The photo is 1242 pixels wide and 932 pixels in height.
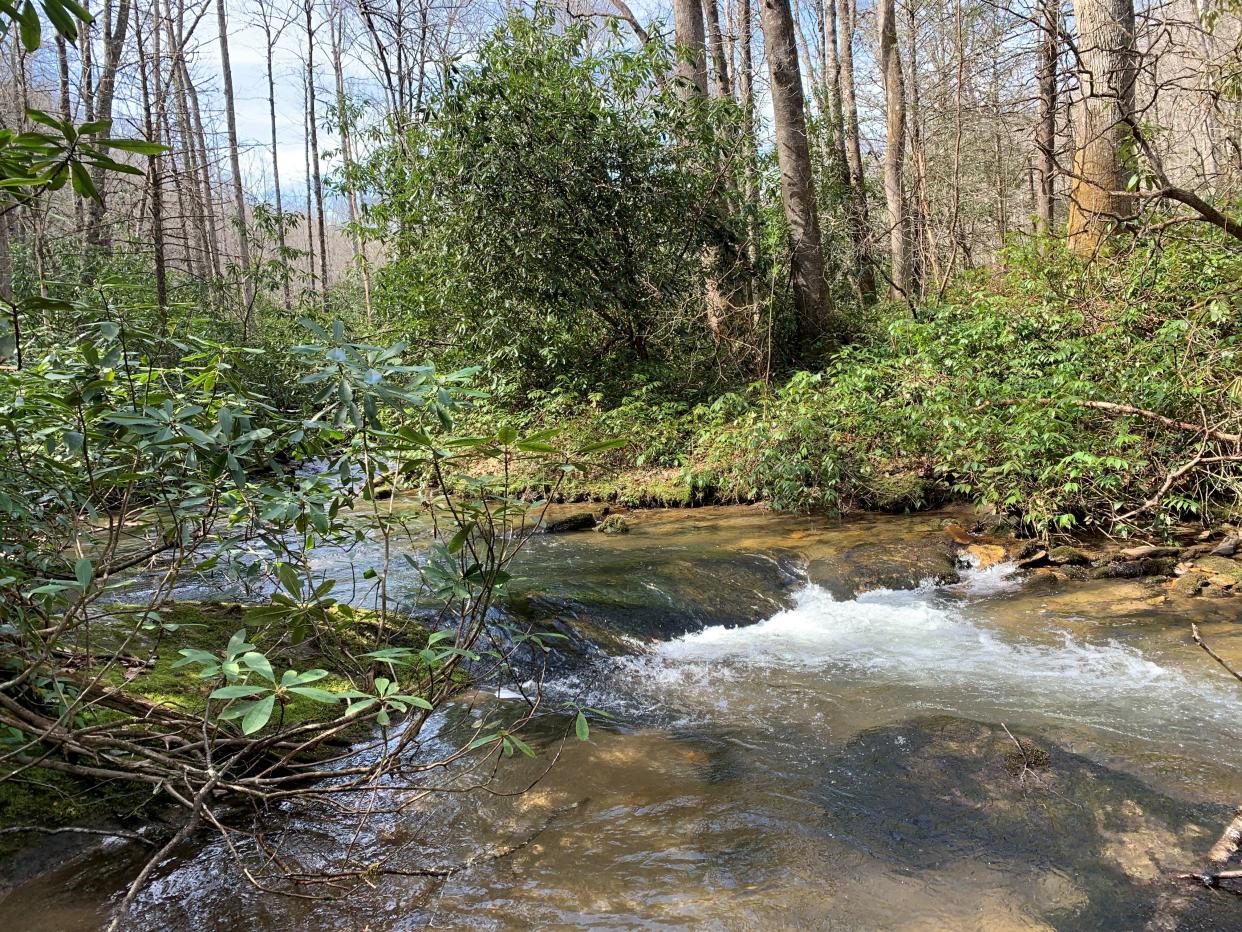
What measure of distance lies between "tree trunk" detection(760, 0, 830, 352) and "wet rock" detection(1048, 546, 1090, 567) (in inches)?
243

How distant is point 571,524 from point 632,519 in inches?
31.2

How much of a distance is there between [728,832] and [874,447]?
23.0ft

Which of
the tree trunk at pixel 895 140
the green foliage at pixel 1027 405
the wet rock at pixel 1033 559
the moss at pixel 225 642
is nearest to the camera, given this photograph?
the moss at pixel 225 642

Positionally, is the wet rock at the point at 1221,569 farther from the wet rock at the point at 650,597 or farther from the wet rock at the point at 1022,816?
the wet rock at the point at 1022,816

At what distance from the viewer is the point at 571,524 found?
940 cm

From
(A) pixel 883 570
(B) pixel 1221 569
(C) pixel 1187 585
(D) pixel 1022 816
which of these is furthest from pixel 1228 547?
(D) pixel 1022 816

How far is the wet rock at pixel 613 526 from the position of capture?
9055mm

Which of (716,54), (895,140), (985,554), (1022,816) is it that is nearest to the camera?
(1022,816)

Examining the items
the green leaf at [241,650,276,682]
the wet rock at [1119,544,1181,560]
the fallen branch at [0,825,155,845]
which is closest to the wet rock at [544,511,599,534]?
the wet rock at [1119,544,1181,560]

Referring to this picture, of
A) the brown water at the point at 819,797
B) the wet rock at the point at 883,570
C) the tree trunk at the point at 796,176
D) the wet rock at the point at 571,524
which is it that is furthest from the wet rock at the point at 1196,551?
the tree trunk at the point at 796,176

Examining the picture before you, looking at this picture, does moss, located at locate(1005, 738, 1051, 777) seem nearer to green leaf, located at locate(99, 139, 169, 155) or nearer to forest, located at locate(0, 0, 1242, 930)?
forest, located at locate(0, 0, 1242, 930)

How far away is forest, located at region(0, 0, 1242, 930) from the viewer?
2.70 meters

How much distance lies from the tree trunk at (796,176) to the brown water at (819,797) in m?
7.28

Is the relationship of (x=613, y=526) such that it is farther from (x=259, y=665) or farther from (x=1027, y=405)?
(x=259, y=665)
